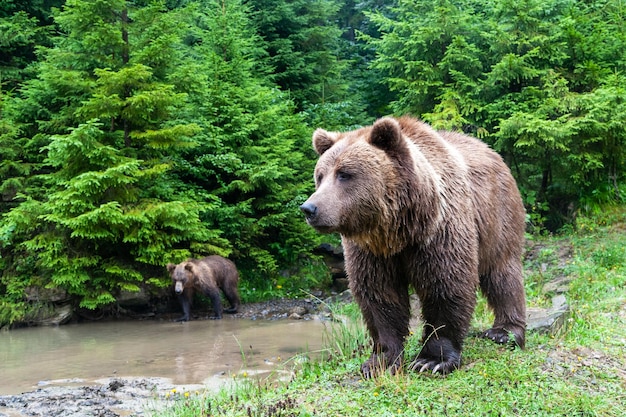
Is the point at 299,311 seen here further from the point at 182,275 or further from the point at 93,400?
the point at 93,400

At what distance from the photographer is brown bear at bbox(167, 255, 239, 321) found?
11.6m

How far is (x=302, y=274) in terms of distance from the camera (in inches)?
568

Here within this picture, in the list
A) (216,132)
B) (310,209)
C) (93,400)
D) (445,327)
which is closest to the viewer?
(310,209)

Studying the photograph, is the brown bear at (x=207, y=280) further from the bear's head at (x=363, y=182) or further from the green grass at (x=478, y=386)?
the bear's head at (x=363, y=182)

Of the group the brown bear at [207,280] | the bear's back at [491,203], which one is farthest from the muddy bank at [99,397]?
the brown bear at [207,280]

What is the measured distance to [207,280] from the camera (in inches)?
467

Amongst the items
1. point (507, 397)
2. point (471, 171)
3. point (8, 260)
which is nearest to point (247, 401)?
point (507, 397)

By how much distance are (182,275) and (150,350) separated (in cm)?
296

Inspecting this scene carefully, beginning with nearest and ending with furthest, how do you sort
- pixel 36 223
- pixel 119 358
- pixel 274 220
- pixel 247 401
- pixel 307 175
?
pixel 247 401 → pixel 119 358 → pixel 36 223 → pixel 274 220 → pixel 307 175

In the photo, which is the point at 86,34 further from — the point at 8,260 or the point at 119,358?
the point at 119,358

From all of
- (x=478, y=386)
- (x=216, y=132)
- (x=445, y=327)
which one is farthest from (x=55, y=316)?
(x=478, y=386)

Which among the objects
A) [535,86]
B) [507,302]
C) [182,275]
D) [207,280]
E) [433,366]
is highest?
[535,86]

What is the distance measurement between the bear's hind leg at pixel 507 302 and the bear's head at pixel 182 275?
7.40m

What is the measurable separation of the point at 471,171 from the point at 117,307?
8906 millimetres
